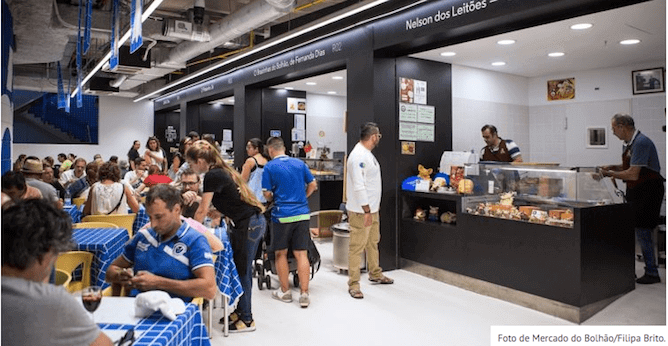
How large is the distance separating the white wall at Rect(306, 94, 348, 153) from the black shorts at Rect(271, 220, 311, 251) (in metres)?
6.80

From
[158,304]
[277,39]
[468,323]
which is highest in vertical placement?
[277,39]

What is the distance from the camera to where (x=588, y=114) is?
26.1ft

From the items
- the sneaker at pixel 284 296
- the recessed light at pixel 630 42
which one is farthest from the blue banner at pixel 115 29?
the recessed light at pixel 630 42

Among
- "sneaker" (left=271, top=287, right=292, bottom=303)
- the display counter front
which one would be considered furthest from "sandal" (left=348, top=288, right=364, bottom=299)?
the display counter front

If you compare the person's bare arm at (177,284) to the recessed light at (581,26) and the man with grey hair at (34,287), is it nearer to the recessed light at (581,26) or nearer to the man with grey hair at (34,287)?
the man with grey hair at (34,287)

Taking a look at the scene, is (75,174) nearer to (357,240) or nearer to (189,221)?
(357,240)

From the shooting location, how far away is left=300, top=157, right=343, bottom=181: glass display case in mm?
8938

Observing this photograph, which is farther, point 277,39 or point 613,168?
point 277,39

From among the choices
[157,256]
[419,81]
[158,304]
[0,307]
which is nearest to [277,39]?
[419,81]

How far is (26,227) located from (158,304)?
2.17 ft

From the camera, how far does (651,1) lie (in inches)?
173

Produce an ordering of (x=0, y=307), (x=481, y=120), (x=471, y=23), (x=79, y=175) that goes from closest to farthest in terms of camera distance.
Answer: (x=0, y=307) < (x=471, y=23) < (x=481, y=120) < (x=79, y=175)

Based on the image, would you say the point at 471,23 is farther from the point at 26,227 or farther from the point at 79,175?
the point at 79,175

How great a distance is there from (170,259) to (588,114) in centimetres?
714
